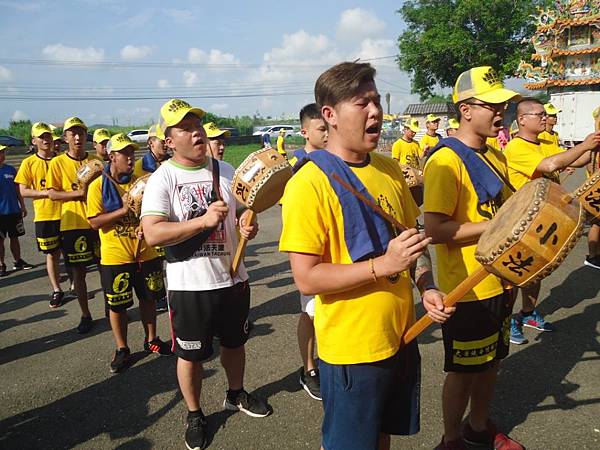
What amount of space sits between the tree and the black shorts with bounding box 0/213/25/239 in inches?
1524

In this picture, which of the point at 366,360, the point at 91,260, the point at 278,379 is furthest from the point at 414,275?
→ the point at 91,260

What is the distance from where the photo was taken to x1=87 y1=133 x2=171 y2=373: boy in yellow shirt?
13.7 ft

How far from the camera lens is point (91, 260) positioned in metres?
5.45

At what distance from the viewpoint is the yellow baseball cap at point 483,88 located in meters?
2.54

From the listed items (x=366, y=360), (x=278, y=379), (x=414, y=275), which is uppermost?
(x=414, y=275)

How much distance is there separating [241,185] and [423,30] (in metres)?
46.1

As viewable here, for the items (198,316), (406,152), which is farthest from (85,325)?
(406,152)

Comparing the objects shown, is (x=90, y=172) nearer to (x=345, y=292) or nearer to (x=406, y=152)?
(x=345, y=292)

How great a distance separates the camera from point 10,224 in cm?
787

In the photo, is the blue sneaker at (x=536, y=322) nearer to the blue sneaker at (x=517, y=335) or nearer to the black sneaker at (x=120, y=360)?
the blue sneaker at (x=517, y=335)

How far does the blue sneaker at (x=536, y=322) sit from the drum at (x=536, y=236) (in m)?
3.26

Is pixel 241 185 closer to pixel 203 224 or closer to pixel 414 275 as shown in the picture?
pixel 203 224

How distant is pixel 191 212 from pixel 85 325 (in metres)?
3.07

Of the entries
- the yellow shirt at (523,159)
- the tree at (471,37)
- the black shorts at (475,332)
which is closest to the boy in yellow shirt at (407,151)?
the yellow shirt at (523,159)
